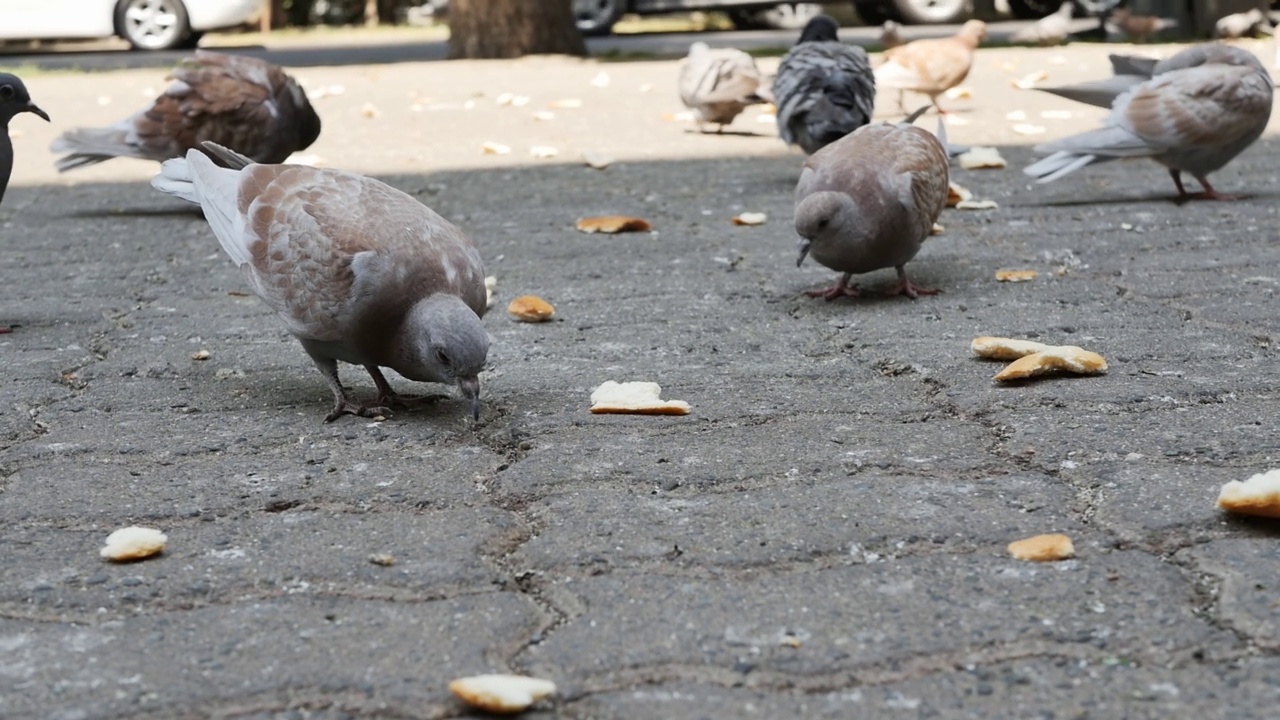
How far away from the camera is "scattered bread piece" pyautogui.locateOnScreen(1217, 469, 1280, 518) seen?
7.63 feet

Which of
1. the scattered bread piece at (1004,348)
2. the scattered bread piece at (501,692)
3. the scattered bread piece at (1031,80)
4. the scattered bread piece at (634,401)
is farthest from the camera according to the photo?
the scattered bread piece at (1031,80)

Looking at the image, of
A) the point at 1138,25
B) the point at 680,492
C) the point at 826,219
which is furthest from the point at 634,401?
the point at 1138,25

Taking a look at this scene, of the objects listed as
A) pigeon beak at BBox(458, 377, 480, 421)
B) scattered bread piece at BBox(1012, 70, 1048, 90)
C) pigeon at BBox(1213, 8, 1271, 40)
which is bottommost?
pigeon at BBox(1213, 8, 1271, 40)

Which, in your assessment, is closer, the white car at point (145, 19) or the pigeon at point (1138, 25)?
the pigeon at point (1138, 25)

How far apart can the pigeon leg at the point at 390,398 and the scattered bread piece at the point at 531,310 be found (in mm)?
749

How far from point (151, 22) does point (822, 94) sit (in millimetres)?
12640

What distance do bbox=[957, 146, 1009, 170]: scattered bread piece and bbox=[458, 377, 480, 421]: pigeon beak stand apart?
4184mm

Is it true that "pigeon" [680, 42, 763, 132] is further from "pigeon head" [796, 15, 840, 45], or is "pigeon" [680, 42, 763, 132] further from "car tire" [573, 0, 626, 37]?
"car tire" [573, 0, 626, 37]

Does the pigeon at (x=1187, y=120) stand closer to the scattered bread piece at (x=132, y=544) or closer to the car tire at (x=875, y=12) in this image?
the scattered bread piece at (x=132, y=544)

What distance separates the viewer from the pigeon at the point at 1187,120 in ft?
18.3

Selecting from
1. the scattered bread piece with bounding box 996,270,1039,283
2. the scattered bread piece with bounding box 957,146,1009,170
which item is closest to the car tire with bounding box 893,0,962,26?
the scattered bread piece with bounding box 957,146,1009,170

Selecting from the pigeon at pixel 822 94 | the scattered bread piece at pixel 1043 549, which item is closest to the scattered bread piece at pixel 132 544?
the scattered bread piece at pixel 1043 549

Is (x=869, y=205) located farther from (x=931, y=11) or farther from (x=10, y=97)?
(x=931, y=11)

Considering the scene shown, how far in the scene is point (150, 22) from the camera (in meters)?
16.7
